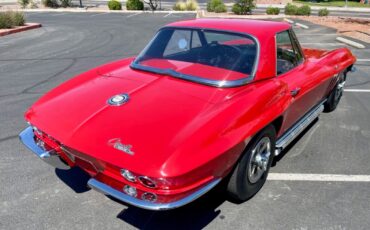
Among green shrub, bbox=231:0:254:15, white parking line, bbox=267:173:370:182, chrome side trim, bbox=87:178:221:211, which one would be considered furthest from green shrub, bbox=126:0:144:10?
chrome side trim, bbox=87:178:221:211

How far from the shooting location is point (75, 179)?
138 inches

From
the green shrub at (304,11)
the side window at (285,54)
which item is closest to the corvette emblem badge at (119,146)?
the side window at (285,54)

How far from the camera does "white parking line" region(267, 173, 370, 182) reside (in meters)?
3.59

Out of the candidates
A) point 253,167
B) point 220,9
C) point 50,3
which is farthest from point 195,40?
point 50,3

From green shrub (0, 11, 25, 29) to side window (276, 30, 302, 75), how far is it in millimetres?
13946

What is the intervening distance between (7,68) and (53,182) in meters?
5.90

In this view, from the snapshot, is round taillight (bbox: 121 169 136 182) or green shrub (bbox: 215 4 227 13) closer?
round taillight (bbox: 121 169 136 182)

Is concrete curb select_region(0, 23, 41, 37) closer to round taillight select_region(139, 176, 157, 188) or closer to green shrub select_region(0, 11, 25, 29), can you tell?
green shrub select_region(0, 11, 25, 29)

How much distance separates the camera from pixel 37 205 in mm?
3115

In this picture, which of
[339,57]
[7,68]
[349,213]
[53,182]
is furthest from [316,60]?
[7,68]

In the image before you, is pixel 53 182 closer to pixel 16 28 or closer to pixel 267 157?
pixel 267 157

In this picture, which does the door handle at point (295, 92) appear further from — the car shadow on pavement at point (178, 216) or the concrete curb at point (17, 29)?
the concrete curb at point (17, 29)

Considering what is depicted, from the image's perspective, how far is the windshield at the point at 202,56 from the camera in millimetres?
3254

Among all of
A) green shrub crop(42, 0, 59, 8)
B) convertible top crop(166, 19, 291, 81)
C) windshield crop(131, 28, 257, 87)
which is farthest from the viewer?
green shrub crop(42, 0, 59, 8)
